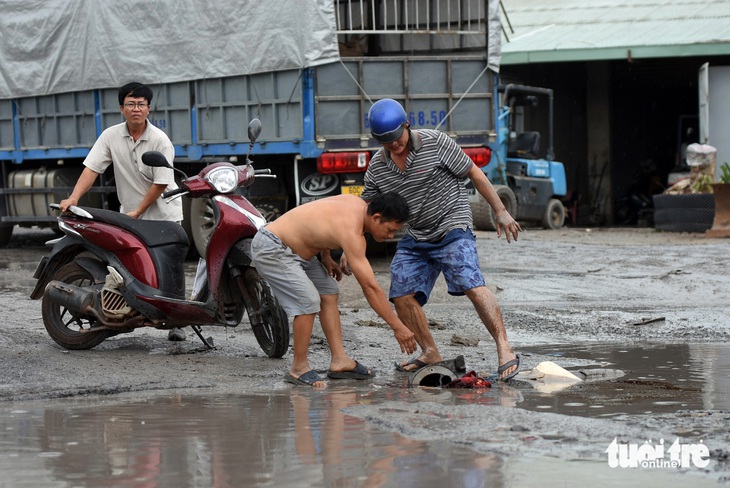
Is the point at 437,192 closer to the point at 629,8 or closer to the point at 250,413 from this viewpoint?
the point at 250,413

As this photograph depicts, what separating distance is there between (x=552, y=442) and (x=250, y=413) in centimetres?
161

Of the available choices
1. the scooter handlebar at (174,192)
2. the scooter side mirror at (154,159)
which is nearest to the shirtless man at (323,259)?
the scooter handlebar at (174,192)

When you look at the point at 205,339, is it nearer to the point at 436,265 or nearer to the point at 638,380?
the point at 436,265

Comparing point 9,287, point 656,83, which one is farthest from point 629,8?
point 9,287

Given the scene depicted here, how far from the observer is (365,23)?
13984mm

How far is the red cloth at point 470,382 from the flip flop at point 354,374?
58cm

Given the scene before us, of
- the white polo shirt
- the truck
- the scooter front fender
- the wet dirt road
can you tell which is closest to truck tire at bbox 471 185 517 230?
the truck

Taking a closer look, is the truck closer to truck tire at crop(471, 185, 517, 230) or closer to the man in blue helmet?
truck tire at crop(471, 185, 517, 230)

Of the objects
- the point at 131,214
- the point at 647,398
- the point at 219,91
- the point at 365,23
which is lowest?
the point at 647,398

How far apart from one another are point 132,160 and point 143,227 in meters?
0.60

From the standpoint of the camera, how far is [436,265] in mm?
7000

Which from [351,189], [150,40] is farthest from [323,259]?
[150,40]

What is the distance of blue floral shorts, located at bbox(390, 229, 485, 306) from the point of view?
673 cm

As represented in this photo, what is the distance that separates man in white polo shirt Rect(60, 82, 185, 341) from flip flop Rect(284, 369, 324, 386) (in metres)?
1.80
